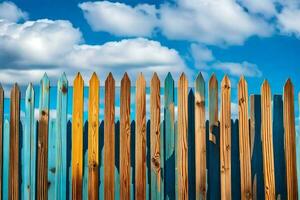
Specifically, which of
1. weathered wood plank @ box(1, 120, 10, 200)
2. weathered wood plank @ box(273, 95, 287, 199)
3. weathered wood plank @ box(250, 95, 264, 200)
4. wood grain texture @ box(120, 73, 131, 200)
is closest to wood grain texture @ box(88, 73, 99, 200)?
wood grain texture @ box(120, 73, 131, 200)

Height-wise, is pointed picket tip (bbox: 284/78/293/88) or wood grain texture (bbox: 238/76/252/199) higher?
pointed picket tip (bbox: 284/78/293/88)

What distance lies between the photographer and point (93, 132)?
646cm

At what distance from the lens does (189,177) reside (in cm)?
652

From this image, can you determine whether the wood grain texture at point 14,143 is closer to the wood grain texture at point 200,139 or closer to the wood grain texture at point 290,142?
the wood grain texture at point 200,139

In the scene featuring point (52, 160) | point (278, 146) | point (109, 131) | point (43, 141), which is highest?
point (109, 131)

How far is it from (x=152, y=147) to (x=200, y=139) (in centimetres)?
60

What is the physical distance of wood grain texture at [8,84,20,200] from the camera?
6.76 meters

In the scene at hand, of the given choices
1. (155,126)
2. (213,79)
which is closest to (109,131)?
(155,126)

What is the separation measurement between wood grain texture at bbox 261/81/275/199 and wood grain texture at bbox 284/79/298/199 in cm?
23

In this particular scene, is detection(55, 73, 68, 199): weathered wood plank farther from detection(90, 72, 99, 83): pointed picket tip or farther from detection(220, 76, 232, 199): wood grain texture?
detection(220, 76, 232, 199): wood grain texture

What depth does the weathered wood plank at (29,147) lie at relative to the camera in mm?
6668

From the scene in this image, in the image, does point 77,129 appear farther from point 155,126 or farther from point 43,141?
point 155,126

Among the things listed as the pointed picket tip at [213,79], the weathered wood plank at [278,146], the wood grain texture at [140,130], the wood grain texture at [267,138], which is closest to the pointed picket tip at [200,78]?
the pointed picket tip at [213,79]

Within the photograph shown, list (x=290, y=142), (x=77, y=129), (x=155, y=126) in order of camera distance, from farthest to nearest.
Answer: (x=290, y=142), (x=77, y=129), (x=155, y=126)
